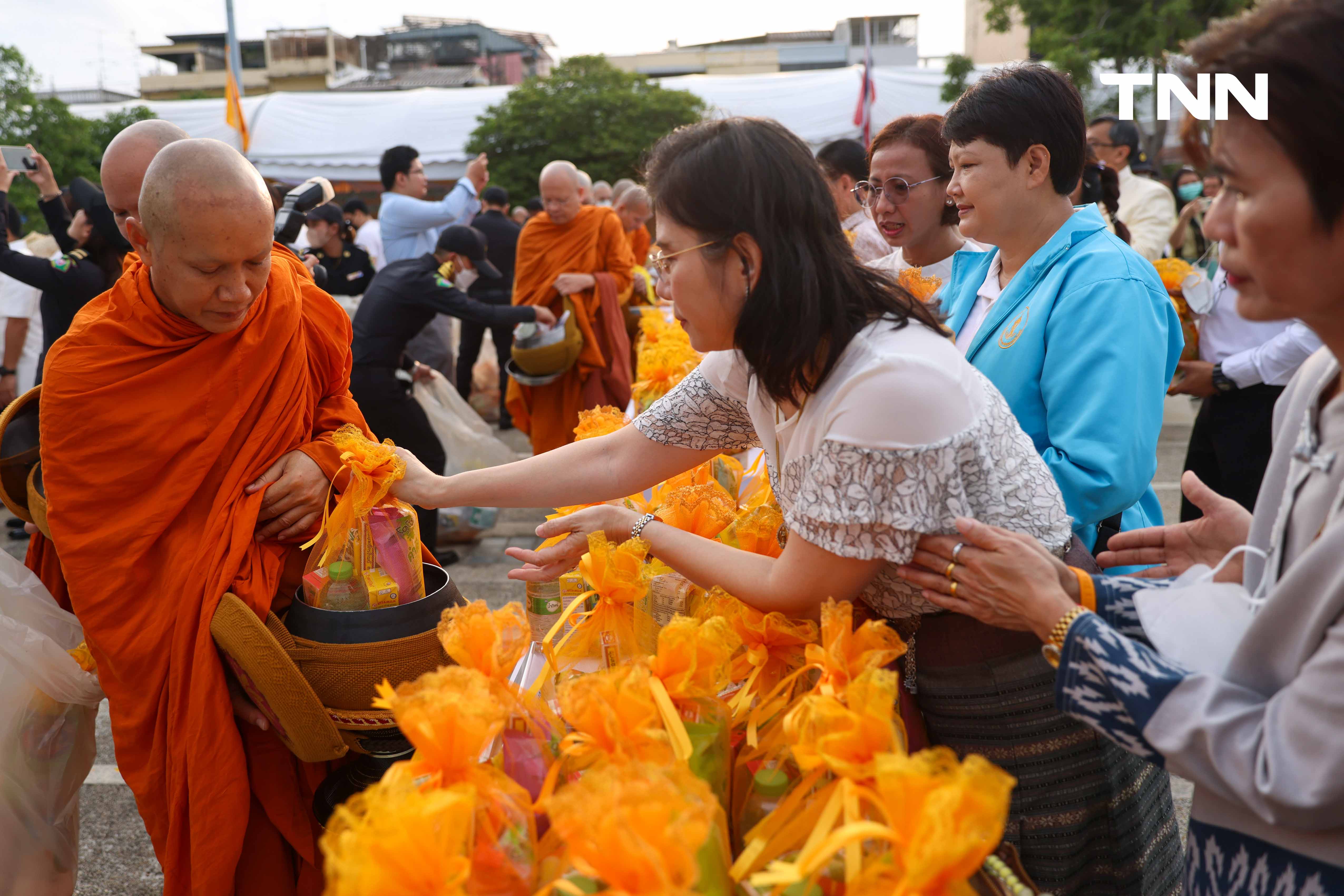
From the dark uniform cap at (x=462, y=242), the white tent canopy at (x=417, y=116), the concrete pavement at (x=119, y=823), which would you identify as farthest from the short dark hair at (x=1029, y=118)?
the white tent canopy at (x=417, y=116)

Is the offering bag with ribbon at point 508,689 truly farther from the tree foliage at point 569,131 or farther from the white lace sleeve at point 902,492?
the tree foliage at point 569,131

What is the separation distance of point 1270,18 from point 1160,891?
127 centimetres

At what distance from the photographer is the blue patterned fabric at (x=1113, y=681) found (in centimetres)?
94

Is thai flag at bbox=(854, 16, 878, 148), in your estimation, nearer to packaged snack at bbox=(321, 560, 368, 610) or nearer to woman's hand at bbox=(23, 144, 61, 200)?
woman's hand at bbox=(23, 144, 61, 200)

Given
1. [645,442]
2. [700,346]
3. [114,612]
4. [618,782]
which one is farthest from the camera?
[645,442]

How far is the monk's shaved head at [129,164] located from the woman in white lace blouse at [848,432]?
1249 millimetres

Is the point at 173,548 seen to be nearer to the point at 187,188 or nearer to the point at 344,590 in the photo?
the point at 344,590

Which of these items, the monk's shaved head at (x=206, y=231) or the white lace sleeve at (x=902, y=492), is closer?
the white lace sleeve at (x=902, y=492)

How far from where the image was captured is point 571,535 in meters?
1.58

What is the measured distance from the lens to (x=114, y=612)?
5.34ft

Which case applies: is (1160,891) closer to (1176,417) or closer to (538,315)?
(538,315)

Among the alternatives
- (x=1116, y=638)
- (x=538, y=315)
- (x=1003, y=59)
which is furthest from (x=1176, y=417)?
(x=1003, y=59)

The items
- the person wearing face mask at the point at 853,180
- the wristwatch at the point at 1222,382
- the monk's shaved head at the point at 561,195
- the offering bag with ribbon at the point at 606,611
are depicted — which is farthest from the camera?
the monk's shaved head at the point at 561,195

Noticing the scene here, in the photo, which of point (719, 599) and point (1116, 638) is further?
point (719, 599)
